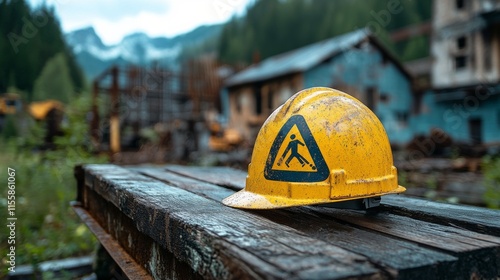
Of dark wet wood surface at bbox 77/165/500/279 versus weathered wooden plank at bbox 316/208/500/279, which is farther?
weathered wooden plank at bbox 316/208/500/279

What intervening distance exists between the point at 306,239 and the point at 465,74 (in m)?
18.2

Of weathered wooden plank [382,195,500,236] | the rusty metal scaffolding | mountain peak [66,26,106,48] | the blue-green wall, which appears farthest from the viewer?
the blue-green wall

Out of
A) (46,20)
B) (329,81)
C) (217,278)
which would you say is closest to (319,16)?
(329,81)

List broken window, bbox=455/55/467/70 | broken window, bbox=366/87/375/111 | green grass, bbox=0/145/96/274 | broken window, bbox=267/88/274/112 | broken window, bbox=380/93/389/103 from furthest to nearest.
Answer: broken window, bbox=380/93/389/103 < broken window, bbox=267/88/274/112 < broken window, bbox=366/87/375/111 < broken window, bbox=455/55/467/70 < green grass, bbox=0/145/96/274

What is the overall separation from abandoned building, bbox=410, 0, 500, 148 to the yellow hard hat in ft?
49.4

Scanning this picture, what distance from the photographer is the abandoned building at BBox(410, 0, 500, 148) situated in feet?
50.9

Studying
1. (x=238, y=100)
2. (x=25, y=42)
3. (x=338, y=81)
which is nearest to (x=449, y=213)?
(x=25, y=42)

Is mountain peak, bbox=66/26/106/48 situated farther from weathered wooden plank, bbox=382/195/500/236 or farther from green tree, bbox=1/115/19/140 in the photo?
weathered wooden plank, bbox=382/195/500/236

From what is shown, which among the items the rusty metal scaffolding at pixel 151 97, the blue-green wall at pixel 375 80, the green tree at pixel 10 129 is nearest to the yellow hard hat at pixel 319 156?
the green tree at pixel 10 129

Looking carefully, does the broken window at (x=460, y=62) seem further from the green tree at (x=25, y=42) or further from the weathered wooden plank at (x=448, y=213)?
the weathered wooden plank at (x=448, y=213)

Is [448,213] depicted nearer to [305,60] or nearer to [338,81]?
[305,60]

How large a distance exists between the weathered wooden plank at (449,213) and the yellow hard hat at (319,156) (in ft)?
0.44

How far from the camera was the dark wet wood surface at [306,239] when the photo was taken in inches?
35.4

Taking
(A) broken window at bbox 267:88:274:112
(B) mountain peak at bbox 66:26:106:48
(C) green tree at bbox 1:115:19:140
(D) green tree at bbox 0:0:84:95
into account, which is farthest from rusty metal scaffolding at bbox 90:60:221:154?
(D) green tree at bbox 0:0:84:95
